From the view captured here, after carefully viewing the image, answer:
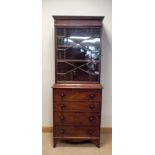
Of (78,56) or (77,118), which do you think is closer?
(77,118)

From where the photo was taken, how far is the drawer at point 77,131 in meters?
2.90

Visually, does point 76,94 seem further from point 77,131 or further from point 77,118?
point 77,131

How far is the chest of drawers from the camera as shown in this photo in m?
2.83

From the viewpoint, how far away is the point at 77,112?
9.39ft

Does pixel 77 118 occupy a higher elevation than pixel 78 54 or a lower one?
lower

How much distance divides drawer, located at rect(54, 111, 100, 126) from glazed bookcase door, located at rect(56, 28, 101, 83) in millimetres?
492

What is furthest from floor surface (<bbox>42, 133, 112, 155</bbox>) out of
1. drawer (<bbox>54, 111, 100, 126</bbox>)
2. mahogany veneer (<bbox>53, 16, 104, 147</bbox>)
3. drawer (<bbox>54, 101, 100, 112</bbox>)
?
drawer (<bbox>54, 101, 100, 112</bbox>)

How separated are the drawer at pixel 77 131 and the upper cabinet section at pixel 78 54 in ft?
Answer: 2.29

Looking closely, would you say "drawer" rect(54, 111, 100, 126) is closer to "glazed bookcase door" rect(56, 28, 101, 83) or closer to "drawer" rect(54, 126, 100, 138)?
"drawer" rect(54, 126, 100, 138)

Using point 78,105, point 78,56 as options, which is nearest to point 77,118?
point 78,105

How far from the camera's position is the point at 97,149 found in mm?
2861

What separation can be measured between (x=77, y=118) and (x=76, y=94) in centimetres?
36
